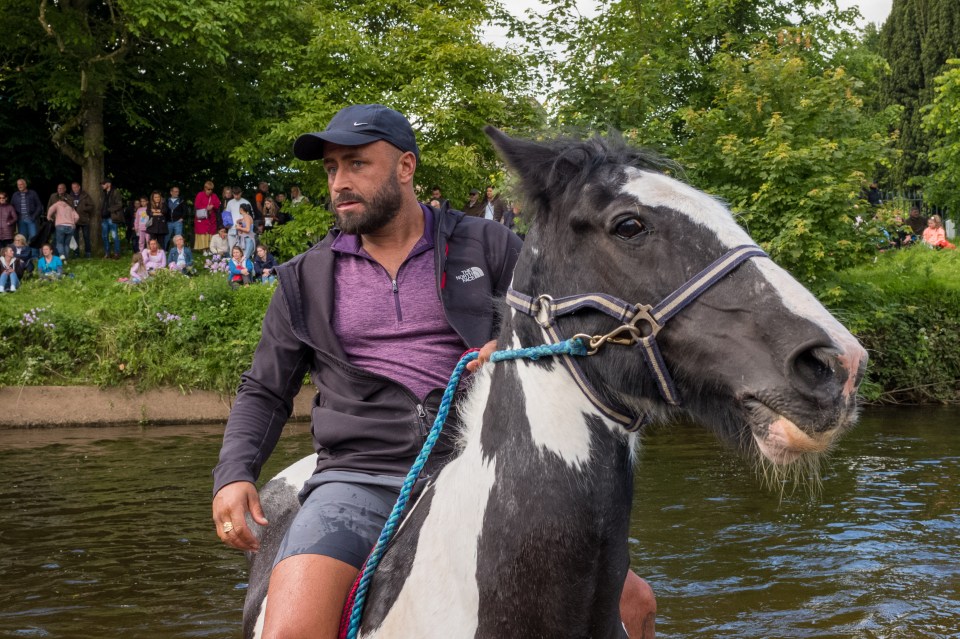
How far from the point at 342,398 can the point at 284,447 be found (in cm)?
1085

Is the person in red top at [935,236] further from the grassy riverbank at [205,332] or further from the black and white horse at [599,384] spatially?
the black and white horse at [599,384]

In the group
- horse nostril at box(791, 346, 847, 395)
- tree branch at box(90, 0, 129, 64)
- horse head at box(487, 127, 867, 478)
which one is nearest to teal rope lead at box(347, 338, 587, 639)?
horse head at box(487, 127, 867, 478)

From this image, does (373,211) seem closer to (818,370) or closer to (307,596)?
(307,596)

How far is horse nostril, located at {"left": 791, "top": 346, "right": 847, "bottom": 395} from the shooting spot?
2.03m

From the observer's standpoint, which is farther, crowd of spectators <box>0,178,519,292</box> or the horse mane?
crowd of spectators <box>0,178,519,292</box>

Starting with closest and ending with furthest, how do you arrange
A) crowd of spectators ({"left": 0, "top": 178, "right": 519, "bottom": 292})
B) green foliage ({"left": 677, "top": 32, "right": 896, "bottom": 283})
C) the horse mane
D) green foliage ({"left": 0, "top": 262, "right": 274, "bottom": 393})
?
the horse mane < green foliage ({"left": 677, "top": 32, "right": 896, "bottom": 283}) < green foliage ({"left": 0, "top": 262, "right": 274, "bottom": 393}) < crowd of spectators ({"left": 0, "top": 178, "right": 519, "bottom": 292})

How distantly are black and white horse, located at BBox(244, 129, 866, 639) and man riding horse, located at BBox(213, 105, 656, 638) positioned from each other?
0.51 meters

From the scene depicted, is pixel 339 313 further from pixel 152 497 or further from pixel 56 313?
pixel 56 313

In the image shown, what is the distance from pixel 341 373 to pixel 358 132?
85 cm

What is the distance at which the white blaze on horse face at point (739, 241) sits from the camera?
204cm

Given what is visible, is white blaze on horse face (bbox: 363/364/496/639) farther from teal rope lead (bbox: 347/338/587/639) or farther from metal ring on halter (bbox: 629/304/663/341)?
metal ring on halter (bbox: 629/304/663/341)

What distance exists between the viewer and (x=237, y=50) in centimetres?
2600

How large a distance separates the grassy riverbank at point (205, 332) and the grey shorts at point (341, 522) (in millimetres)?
13650

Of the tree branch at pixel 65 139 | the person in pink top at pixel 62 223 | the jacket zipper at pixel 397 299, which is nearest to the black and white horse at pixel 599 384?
the jacket zipper at pixel 397 299
